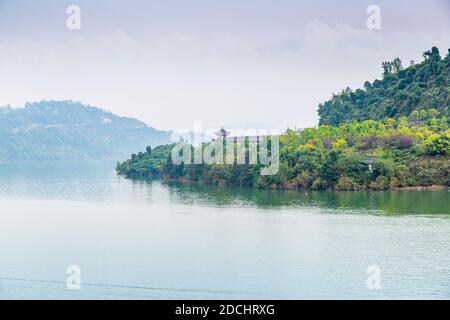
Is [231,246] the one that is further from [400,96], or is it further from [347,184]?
[400,96]

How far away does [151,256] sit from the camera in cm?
1003

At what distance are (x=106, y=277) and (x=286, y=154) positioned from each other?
10.4 meters

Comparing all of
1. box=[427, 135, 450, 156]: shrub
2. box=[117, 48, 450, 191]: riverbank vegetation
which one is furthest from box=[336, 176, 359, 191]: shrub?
box=[427, 135, 450, 156]: shrub

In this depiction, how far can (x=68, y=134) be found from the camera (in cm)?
5347

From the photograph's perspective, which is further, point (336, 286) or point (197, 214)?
point (197, 214)

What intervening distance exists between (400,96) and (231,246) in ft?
46.5

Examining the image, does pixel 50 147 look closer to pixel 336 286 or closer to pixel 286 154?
pixel 286 154

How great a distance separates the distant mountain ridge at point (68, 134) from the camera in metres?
49.1

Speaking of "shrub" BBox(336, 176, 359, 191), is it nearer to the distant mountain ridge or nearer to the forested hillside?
the forested hillside

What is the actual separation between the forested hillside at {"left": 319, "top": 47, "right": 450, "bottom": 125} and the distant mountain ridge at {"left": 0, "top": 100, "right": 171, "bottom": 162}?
83.2 ft

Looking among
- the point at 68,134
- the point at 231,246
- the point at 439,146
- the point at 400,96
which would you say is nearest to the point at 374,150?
the point at 439,146

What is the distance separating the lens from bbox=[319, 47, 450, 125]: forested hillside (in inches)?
875

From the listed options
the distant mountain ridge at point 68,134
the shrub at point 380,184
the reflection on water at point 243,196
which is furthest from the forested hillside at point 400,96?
the distant mountain ridge at point 68,134
